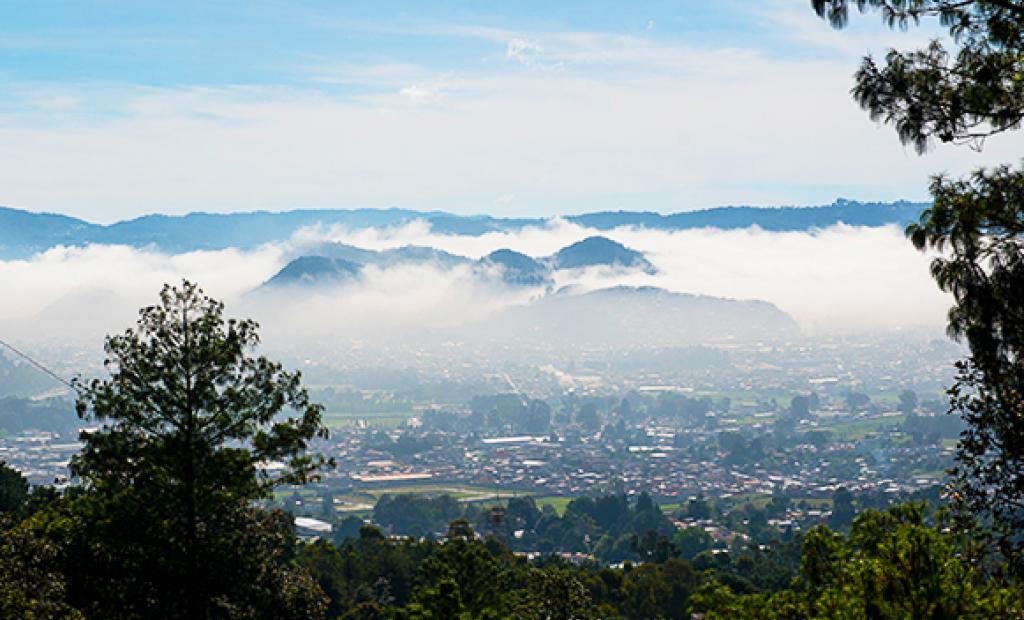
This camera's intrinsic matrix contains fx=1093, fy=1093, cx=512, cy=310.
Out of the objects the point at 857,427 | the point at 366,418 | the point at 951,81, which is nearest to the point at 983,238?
the point at 951,81

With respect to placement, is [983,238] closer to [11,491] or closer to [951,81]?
[951,81]

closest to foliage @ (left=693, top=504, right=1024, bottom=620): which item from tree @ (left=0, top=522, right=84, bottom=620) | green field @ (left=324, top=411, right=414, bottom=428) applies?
tree @ (left=0, top=522, right=84, bottom=620)

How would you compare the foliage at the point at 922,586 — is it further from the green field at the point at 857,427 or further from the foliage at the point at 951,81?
the green field at the point at 857,427

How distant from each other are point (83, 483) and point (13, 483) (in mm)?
18101

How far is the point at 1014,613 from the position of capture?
27.0 ft

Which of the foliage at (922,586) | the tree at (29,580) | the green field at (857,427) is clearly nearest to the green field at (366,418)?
the green field at (857,427)

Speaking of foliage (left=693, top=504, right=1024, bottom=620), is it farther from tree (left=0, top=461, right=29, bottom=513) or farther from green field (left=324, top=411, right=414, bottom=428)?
green field (left=324, top=411, right=414, bottom=428)

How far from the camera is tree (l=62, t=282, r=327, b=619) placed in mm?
11977

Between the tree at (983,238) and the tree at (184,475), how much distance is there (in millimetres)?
7496

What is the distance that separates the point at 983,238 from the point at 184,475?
8651 mm

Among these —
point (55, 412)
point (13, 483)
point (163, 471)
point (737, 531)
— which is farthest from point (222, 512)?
point (55, 412)

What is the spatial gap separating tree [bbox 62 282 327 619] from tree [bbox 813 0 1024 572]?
7496 millimetres

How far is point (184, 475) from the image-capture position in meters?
12.3

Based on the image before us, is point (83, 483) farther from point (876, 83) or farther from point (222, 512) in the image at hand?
point (876, 83)
